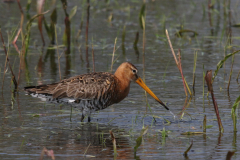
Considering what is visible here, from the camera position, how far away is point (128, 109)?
772 centimetres

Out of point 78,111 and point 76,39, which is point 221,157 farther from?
point 76,39

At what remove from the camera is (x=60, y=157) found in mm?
5500

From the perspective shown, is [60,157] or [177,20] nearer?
[60,157]

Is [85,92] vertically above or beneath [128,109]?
above

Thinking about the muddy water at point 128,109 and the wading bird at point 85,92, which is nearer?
the muddy water at point 128,109

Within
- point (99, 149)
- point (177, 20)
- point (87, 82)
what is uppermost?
point (177, 20)

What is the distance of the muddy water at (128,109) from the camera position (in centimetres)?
584

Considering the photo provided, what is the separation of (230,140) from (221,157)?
629mm

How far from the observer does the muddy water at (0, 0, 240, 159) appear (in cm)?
584

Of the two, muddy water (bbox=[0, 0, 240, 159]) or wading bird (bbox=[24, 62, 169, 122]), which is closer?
muddy water (bbox=[0, 0, 240, 159])

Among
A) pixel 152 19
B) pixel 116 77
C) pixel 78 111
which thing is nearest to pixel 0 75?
pixel 78 111

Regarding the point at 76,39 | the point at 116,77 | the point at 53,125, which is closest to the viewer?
the point at 53,125

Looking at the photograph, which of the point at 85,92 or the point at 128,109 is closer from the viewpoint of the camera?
the point at 85,92

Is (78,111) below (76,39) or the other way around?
below
